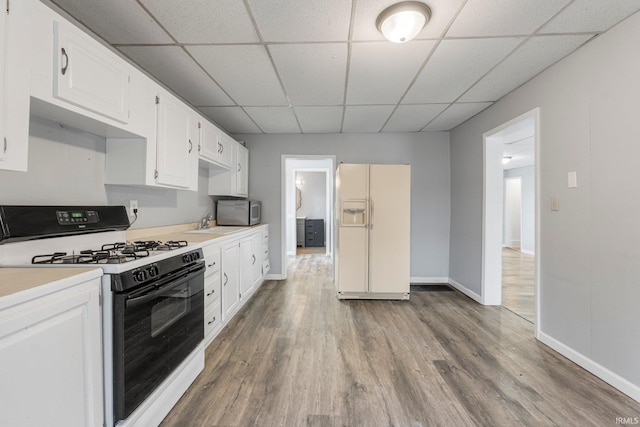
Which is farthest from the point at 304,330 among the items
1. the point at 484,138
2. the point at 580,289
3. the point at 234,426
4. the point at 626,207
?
the point at 484,138

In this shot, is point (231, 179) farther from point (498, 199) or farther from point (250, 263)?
point (498, 199)

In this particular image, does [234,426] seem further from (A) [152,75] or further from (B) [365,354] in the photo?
(A) [152,75]

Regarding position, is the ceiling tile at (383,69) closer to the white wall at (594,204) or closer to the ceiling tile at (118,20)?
the white wall at (594,204)

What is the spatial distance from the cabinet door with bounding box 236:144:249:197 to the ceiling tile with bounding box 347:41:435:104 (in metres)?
1.77

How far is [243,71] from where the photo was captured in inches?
91.5

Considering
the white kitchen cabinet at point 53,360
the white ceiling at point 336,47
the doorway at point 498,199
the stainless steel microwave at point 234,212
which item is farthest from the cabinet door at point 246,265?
the doorway at point 498,199

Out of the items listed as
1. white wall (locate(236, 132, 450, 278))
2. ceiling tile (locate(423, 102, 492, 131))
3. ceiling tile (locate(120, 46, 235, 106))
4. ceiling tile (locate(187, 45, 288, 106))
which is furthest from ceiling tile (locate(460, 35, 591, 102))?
ceiling tile (locate(120, 46, 235, 106))

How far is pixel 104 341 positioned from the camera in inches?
46.1

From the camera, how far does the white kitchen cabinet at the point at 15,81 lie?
1042 mm

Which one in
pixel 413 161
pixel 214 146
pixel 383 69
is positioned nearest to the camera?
Answer: pixel 383 69

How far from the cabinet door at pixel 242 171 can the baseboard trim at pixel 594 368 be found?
12.3 feet

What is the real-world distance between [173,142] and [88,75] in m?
0.80

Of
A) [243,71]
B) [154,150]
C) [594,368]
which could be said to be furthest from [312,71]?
[594,368]

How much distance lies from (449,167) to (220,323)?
3791mm
